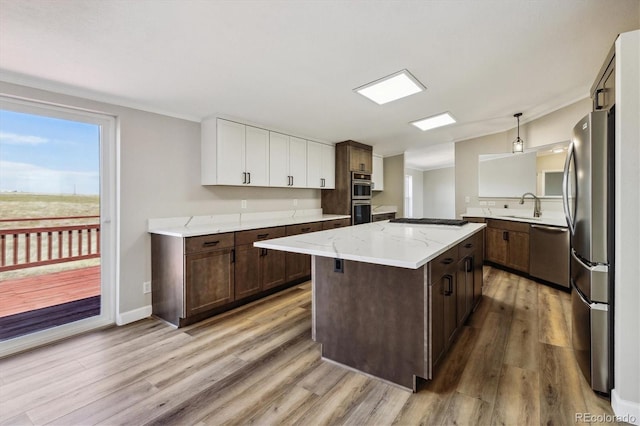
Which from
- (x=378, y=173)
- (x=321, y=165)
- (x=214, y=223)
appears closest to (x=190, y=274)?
(x=214, y=223)

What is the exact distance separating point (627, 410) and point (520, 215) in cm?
372

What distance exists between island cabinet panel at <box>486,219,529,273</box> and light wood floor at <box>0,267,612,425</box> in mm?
1576

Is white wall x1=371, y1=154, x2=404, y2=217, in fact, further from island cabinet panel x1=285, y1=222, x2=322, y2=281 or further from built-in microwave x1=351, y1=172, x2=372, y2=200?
island cabinet panel x1=285, y1=222, x2=322, y2=281

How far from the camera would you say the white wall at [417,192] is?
998 centimetres

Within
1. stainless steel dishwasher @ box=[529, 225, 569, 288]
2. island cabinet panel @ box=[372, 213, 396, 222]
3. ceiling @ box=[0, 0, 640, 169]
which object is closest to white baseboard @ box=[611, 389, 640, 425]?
ceiling @ box=[0, 0, 640, 169]

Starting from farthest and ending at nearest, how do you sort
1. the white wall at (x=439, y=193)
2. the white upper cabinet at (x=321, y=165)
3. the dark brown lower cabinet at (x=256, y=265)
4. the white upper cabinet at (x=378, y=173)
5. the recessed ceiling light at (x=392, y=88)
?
the white wall at (x=439, y=193) < the white upper cabinet at (x=378, y=173) < the white upper cabinet at (x=321, y=165) < the dark brown lower cabinet at (x=256, y=265) < the recessed ceiling light at (x=392, y=88)

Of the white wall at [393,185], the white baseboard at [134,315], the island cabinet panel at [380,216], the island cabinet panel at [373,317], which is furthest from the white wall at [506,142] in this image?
the white baseboard at [134,315]

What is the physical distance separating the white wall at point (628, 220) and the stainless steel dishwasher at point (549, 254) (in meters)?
2.42

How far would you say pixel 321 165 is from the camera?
489cm

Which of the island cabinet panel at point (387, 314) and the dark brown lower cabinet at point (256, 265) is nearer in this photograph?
the island cabinet panel at point (387, 314)

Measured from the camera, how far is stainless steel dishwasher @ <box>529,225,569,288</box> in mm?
3574

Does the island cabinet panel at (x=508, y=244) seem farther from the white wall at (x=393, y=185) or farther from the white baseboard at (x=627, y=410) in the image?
the white baseboard at (x=627, y=410)

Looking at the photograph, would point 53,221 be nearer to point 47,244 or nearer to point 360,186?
point 47,244

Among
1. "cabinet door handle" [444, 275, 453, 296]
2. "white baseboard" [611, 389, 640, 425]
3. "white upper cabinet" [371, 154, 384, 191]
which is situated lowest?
"white baseboard" [611, 389, 640, 425]
